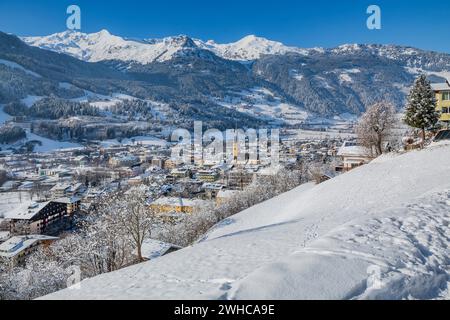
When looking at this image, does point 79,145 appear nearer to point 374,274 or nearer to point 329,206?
point 329,206

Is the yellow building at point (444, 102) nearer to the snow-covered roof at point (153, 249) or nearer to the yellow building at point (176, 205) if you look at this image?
the yellow building at point (176, 205)

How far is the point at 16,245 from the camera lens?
134 ft

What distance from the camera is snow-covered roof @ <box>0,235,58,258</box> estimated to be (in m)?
38.2

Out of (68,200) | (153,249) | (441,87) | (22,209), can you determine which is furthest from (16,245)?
(441,87)

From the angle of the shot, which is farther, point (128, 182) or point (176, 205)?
point (128, 182)

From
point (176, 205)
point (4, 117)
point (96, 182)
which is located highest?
point (4, 117)

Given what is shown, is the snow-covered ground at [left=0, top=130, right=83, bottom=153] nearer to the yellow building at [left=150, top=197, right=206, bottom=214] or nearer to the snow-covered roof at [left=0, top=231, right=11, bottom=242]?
the snow-covered roof at [left=0, top=231, right=11, bottom=242]

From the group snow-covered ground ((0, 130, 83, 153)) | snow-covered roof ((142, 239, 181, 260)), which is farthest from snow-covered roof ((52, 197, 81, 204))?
snow-covered ground ((0, 130, 83, 153))

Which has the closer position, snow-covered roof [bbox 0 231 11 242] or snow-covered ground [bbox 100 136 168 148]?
snow-covered roof [bbox 0 231 11 242]

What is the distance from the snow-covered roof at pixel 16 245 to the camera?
38.2 meters

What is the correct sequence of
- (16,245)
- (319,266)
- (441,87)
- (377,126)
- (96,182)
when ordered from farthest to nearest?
(96,182), (441,87), (377,126), (16,245), (319,266)

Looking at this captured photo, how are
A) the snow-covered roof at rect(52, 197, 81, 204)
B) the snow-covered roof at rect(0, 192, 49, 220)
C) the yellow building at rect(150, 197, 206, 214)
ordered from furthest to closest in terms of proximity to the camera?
1. the snow-covered roof at rect(52, 197, 81, 204)
2. the snow-covered roof at rect(0, 192, 49, 220)
3. the yellow building at rect(150, 197, 206, 214)

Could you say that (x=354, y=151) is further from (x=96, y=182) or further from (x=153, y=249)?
(x=96, y=182)
